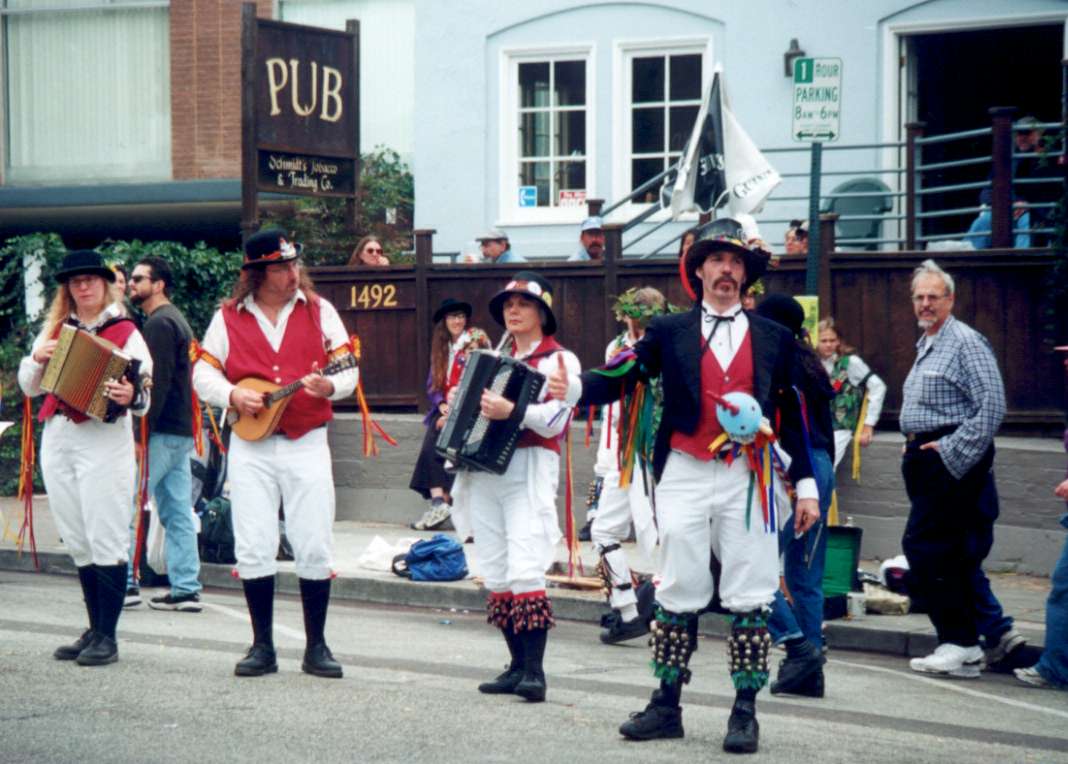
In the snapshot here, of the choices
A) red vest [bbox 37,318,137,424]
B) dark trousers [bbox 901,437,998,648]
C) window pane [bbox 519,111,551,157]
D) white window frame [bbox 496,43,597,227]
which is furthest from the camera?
window pane [bbox 519,111,551,157]

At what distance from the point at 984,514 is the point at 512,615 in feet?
9.01

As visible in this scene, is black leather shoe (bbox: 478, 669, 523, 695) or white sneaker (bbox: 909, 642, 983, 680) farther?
white sneaker (bbox: 909, 642, 983, 680)

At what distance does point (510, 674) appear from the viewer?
7645 mm

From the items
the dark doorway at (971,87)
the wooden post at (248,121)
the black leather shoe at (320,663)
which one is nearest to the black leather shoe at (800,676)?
the black leather shoe at (320,663)

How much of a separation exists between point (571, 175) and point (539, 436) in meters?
9.78

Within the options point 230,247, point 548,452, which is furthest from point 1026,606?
point 230,247

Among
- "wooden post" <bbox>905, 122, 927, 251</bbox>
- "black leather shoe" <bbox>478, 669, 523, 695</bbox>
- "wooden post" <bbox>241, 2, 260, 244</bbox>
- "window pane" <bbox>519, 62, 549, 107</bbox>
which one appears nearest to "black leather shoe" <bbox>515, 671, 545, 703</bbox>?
"black leather shoe" <bbox>478, 669, 523, 695</bbox>

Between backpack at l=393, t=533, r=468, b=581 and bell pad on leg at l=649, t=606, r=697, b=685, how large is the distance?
483 centimetres

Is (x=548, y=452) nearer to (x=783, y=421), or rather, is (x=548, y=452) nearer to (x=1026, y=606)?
(x=783, y=421)

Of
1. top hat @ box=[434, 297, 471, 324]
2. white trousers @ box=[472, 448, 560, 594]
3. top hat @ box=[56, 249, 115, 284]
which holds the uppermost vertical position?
top hat @ box=[56, 249, 115, 284]

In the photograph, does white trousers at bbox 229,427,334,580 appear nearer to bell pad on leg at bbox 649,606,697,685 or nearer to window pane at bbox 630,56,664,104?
bell pad on leg at bbox 649,606,697,685

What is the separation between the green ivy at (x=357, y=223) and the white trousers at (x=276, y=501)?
8386 millimetres

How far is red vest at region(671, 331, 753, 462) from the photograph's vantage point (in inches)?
263

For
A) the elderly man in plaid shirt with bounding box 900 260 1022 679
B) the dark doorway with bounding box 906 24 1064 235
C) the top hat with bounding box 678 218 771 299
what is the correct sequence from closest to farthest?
the top hat with bounding box 678 218 771 299 < the elderly man in plaid shirt with bounding box 900 260 1022 679 < the dark doorway with bounding box 906 24 1064 235
